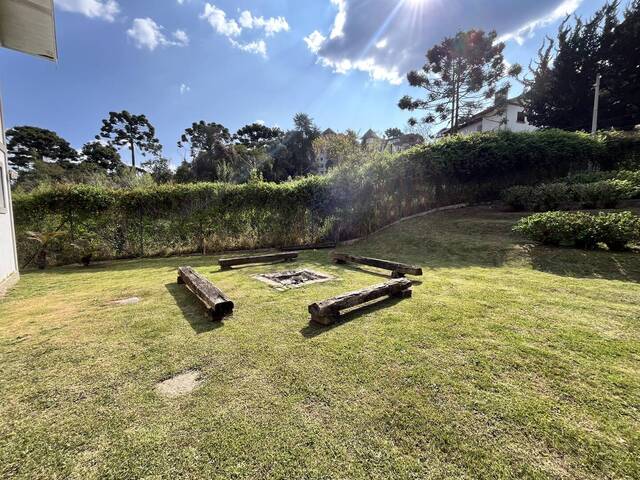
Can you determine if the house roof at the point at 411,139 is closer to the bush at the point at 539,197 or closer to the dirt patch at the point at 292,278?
the bush at the point at 539,197

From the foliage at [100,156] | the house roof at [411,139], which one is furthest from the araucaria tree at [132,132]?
the house roof at [411,139]

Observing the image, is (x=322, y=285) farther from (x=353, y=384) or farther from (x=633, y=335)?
(x=633, y=335)

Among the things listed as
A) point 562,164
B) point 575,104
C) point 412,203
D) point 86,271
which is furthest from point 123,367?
point 575,104

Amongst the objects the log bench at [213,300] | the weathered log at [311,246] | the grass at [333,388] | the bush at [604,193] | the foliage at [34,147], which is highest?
the foliage at [34,147]

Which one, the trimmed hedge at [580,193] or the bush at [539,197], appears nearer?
the trimmed hedge at [580,193]

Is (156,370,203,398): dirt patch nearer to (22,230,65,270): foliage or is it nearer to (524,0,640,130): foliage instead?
(22,230,65,270): foliage

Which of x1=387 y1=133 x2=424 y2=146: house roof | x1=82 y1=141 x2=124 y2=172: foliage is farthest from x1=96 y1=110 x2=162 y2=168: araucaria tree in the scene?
x1=387 y1=133 x2=424 y2=146: house roof

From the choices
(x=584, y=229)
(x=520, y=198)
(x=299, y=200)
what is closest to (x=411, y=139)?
(x=520, y=198)

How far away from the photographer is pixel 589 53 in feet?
72.6

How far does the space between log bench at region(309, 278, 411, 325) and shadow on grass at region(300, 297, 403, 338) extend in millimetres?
70

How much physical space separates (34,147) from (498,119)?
56.7m

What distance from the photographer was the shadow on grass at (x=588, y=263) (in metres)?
5.04

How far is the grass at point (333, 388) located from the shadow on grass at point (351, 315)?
1.4 inches

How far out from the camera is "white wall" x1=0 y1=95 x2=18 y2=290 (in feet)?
18.7
